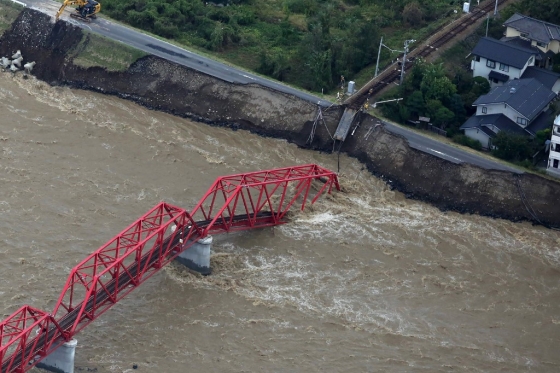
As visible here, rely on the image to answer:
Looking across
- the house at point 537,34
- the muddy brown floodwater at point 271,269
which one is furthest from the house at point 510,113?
the muddy brown floodwater at point 271,269

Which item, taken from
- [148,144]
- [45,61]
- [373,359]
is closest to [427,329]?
[373,359]

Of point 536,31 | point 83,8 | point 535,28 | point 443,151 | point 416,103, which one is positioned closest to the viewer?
point 443,151

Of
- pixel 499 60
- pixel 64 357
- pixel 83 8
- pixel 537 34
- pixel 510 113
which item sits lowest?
pixel 64 357

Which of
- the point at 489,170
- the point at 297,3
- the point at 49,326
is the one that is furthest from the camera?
the point at 297,3

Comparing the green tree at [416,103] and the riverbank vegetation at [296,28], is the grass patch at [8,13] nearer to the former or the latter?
the riverbank vegetation at [296,28]

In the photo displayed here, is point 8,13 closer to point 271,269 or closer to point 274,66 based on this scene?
point 274,66

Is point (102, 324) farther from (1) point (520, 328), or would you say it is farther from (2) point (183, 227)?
(1) point (520, 328)

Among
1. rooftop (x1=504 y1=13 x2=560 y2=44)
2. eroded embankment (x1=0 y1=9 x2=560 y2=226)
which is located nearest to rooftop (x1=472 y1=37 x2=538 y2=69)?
rooftop (x1=504 y1=13 x2=560 y2=44)

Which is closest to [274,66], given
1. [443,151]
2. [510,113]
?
[443,151]
